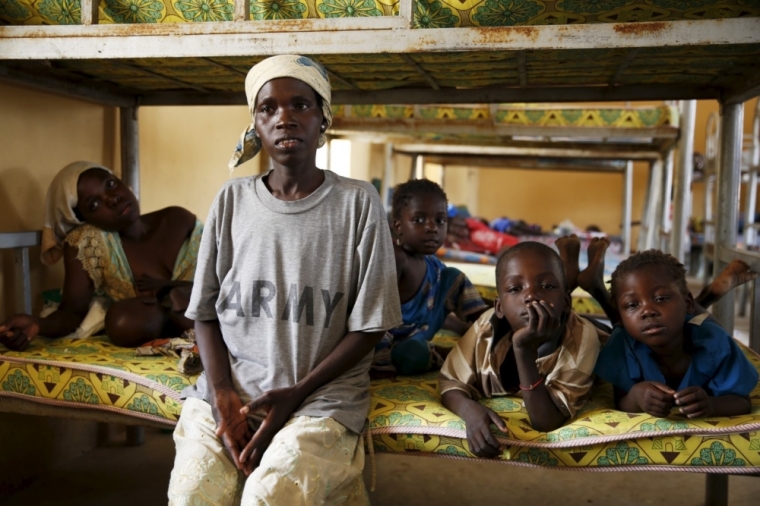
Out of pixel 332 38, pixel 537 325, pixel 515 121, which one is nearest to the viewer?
pixel 537 325

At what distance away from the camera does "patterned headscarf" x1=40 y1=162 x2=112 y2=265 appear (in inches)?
95.7

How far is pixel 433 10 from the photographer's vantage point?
179 cm

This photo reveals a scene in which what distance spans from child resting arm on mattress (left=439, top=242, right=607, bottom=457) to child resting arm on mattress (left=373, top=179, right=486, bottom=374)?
1.00 ft

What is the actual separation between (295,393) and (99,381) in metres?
0.76

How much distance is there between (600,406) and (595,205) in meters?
10.3

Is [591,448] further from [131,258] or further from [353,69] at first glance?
[131,258]

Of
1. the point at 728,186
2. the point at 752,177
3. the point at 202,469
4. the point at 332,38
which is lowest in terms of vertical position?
the point at 202,469

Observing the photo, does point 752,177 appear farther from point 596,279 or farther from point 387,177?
point 596,279

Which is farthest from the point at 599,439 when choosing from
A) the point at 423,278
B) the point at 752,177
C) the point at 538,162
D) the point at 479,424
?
the point at 538,162

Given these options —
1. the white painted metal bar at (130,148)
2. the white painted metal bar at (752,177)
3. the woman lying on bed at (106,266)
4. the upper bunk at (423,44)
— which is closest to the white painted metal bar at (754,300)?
the upper bunk at (423,44)

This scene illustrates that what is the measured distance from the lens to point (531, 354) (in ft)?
5.32

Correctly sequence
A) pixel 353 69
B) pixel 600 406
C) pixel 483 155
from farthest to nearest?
pixel 483 155 < pixel 353 69 < pixel 600 406

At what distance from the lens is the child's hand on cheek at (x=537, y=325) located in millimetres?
1568

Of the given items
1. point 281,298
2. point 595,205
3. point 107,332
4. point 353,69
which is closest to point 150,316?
point 107,332
